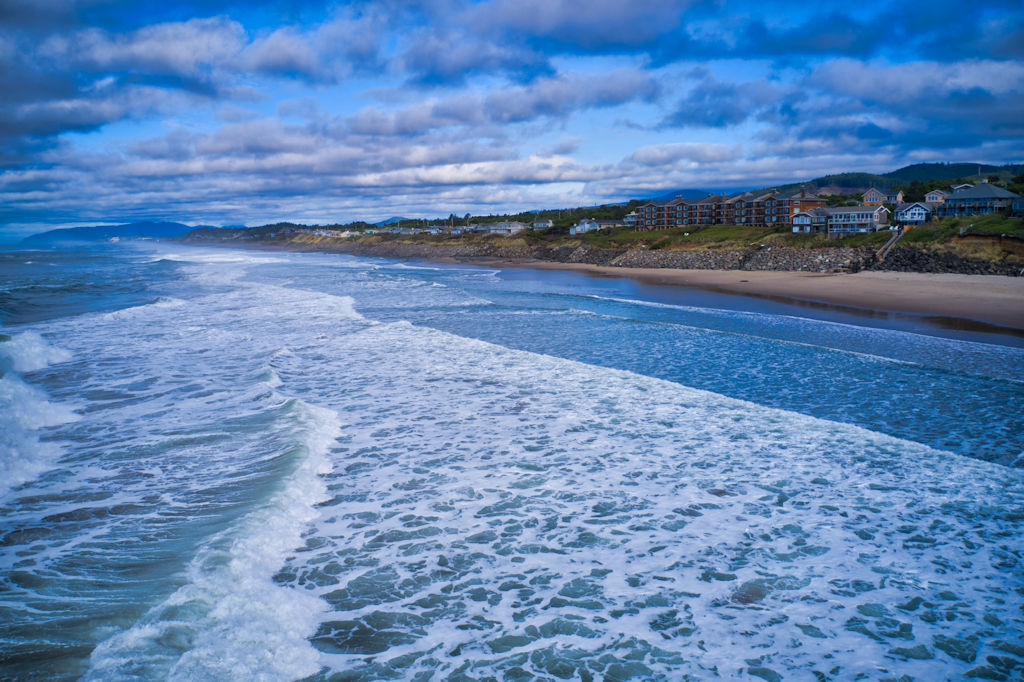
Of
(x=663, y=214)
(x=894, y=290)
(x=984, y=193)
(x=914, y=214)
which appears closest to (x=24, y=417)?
(x=894, y=290)

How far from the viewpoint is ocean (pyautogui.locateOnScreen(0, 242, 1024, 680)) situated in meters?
4.63

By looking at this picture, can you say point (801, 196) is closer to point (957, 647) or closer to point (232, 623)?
point (957, 647)

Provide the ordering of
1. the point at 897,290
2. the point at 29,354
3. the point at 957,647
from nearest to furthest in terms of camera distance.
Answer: the point at 957,647 → the point at 29,354 → the point at 897,290

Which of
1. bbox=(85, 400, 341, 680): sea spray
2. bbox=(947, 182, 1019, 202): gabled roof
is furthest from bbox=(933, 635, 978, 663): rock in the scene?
bbox=(947, 182, 1019, 202): gabled roof

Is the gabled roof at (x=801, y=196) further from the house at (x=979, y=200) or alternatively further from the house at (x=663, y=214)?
the house at (x=663, y=214)


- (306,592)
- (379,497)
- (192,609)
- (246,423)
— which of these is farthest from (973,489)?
(246,423)

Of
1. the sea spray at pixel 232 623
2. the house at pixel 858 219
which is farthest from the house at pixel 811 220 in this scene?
the sea spray at pixel 232 623

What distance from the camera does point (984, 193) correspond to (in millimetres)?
50969

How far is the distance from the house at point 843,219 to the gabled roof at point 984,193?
233 inches

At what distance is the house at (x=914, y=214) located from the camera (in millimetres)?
55219

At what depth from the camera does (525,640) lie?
4758 mm

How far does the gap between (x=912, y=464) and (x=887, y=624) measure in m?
4.49

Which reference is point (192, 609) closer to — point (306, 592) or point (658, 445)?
point (306, 592)

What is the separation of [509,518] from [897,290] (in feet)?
111
